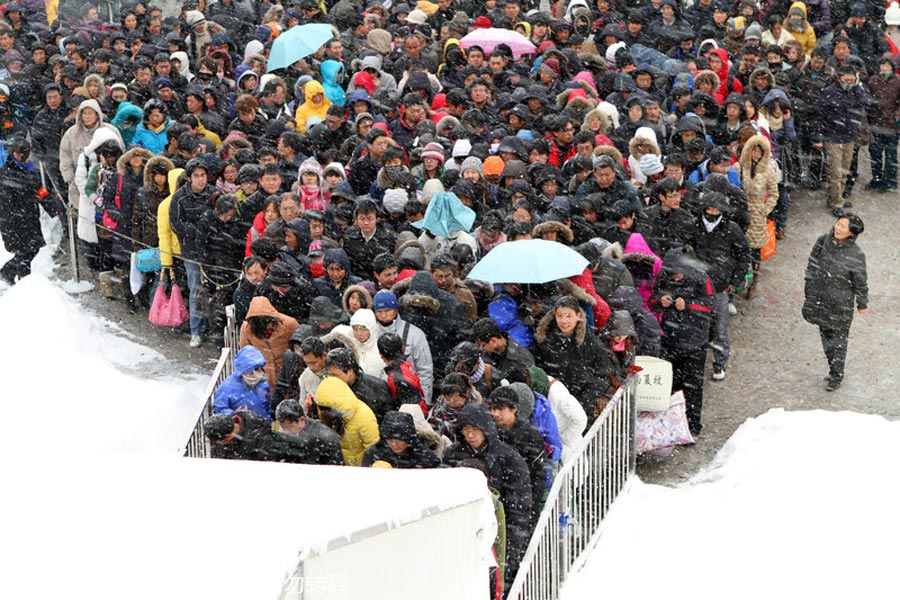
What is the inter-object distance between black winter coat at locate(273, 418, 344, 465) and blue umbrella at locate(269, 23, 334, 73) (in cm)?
884

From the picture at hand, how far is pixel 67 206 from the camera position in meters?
15.0

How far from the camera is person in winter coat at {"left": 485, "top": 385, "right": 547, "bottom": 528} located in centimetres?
867

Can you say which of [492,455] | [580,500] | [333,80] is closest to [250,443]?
[492,455]

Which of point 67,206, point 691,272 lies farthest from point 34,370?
point 691,272

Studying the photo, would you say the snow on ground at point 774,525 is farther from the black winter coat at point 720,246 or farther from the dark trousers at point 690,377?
the black winter coat at point 720,246

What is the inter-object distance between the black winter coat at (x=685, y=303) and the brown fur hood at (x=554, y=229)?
31.8 inches

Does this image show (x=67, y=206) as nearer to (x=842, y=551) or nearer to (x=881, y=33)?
(x=842, y=551)

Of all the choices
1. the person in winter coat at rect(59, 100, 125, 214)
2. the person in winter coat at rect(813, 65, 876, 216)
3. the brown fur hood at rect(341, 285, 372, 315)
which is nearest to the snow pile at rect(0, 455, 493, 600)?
the brown fur hood at rect(341, 285, 372, 315)

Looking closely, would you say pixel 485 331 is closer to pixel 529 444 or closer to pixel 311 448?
pixel 529 444

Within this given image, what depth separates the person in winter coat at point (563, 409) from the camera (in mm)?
9398

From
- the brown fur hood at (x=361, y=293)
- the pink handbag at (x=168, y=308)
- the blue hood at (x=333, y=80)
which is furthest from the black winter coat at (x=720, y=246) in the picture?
the blue hood at (x=333, y=80)

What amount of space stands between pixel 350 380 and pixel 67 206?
674cm

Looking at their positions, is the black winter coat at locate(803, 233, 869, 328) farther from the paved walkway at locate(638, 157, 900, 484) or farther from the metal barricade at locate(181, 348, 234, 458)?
the metal barricade at locate(181, 348, 234, 458)

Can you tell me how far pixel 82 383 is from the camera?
12.6 m
